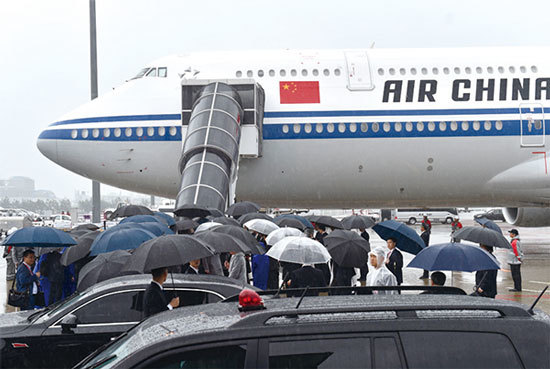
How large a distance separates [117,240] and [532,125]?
47.7ft

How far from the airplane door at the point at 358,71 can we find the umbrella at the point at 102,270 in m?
12.5

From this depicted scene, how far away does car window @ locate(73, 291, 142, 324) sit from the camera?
7.02m

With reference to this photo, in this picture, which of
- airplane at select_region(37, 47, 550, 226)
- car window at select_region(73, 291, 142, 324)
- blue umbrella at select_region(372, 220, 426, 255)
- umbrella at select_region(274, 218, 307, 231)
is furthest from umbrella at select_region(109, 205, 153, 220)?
car window at select_region(73, 291, 142, 324)

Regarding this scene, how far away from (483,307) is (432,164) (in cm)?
1647

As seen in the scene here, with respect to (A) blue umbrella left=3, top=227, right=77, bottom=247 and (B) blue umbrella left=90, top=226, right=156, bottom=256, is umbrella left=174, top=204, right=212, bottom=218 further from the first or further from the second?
(B) blue umbrella left=90, top=226, right=156, bottom=256

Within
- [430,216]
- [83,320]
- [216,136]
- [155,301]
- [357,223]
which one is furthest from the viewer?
[430,216]

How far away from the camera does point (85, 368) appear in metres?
4.11

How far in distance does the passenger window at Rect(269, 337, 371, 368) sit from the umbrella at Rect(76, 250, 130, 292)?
566 cm

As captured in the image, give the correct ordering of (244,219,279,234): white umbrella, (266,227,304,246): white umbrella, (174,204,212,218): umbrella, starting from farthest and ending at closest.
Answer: (174,204,212,218): umbrella, (244,219,279,234): white umbrella, (266,227,304,246): white umbrella

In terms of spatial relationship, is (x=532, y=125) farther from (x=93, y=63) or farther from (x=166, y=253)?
(x=93, y=63)

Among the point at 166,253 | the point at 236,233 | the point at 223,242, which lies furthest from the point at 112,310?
the point at 236,233

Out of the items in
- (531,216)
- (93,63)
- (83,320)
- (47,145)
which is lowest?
(83,320)

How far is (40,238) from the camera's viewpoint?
414 inches

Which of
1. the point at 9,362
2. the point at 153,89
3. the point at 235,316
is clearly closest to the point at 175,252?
→ the point at 9,362
